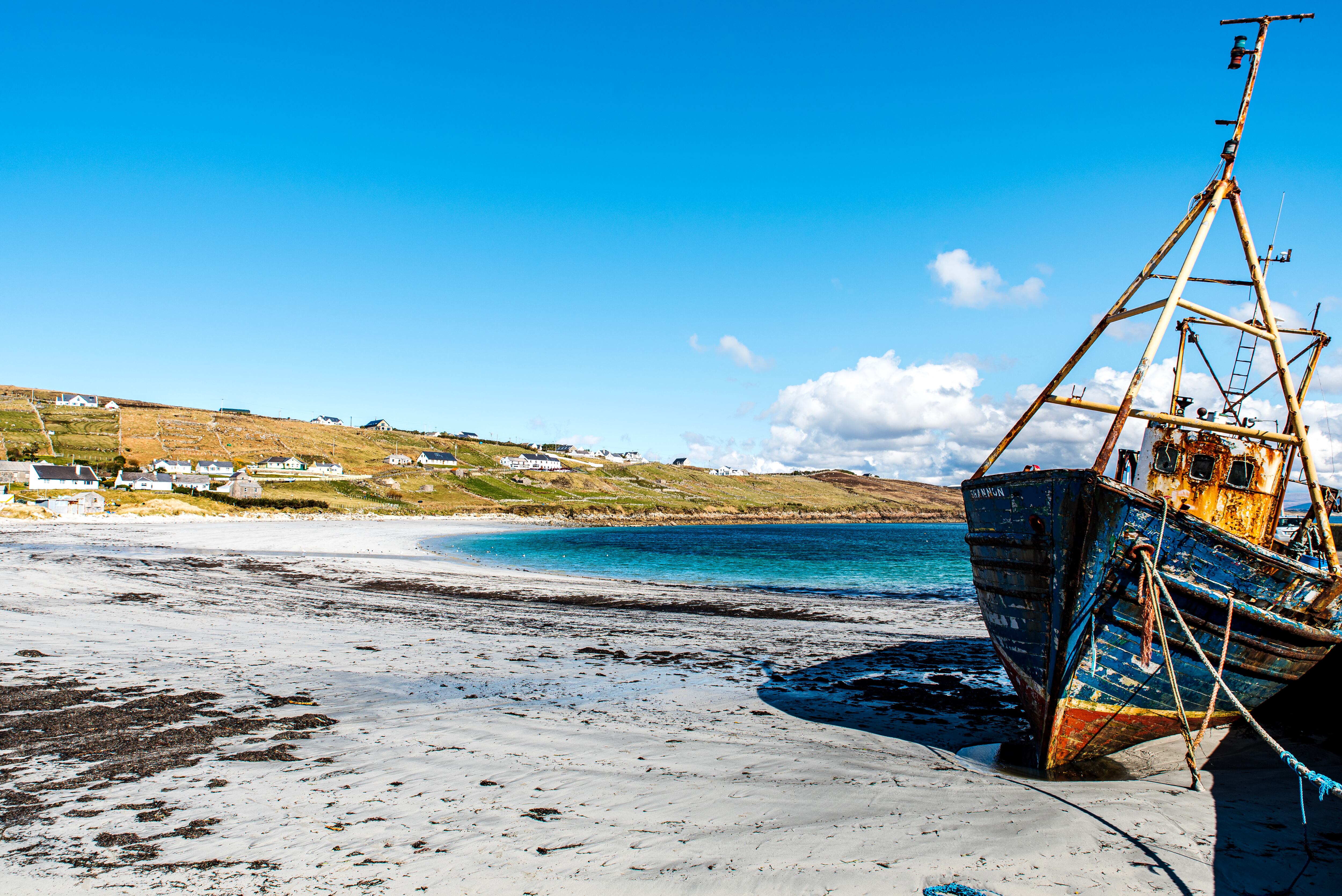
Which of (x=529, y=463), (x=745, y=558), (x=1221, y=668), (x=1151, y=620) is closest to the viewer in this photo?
(x=1221, y=668)

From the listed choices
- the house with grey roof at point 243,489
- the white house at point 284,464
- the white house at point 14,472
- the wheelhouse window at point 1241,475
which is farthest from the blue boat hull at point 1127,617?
the white house at point 284,464

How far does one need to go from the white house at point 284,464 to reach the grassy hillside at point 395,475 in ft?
6.36

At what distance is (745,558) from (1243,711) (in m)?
44.7

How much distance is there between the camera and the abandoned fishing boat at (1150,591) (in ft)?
27.5

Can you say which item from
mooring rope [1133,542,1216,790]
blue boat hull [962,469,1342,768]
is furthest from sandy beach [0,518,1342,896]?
blue boat hull [962,469,1342,768]

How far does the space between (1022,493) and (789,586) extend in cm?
2476

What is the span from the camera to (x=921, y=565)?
159ft

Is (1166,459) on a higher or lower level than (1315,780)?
higher

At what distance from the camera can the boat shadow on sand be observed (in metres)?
6.29

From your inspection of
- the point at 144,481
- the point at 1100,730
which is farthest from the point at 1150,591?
the point at 144,481

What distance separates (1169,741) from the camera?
9312 mm

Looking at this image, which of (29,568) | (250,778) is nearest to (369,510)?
(29,568)

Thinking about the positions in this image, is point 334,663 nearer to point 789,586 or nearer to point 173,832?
point 173,832

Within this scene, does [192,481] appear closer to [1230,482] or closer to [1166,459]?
[1166,459]
